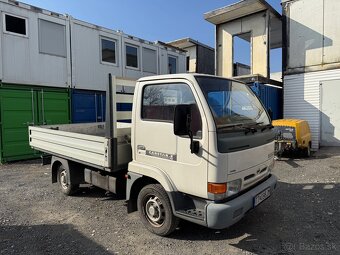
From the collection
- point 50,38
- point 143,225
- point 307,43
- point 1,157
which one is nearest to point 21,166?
point 1,157

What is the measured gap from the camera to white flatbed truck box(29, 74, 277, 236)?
128 inches

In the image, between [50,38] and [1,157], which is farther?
[50,38]

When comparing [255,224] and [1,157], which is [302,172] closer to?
[255,224]

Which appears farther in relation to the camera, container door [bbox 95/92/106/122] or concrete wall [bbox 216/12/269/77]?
concrete wall [bbox 216/12/269/77]

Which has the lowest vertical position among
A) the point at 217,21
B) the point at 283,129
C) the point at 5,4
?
the point at 283,129

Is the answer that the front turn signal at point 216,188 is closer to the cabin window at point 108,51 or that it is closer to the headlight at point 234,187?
the headlight at point 234,187

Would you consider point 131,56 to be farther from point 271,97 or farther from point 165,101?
point 165,101

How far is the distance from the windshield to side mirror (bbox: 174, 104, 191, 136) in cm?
36

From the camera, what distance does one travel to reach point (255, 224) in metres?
4.29

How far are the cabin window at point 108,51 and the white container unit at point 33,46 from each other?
70.5 inches

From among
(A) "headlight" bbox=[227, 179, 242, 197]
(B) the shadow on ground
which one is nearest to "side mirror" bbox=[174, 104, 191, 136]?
(A) "headlight" bbox=[227, 179, 242, 197]

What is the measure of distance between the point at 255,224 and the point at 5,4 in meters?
10.2

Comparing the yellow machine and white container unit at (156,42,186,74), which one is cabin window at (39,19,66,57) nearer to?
white container unit at (156,42,186,74)

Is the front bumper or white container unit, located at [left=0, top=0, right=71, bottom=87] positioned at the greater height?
white container unit, located at [left=0, top=0, right=71, bottom=87]
